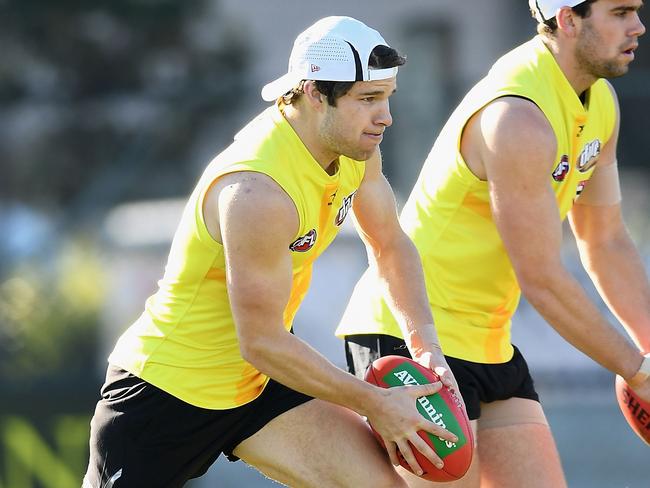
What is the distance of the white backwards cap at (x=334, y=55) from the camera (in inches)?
155

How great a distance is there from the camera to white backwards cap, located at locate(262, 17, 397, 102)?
3943 millimetres

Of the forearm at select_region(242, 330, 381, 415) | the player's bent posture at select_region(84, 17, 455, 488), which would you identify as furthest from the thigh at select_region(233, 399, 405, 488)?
the forearm at select_region(242, 330, 381, 415)

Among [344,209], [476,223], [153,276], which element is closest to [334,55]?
[344,209]

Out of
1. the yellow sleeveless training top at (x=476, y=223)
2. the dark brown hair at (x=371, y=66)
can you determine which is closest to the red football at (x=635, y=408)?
the yellow sleeveless training top at (x=476, y=223)

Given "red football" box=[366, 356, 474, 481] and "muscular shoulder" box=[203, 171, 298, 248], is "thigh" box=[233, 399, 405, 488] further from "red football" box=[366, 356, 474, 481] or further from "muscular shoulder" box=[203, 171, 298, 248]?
"muscular shoulder" box=[203, 171, 298, 248]

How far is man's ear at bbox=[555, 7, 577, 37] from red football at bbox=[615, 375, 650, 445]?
128cm

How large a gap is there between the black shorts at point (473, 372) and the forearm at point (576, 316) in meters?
0.33

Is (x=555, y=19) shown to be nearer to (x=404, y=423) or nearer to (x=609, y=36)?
(x=609, y=36)

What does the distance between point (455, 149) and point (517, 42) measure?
31.5 feet

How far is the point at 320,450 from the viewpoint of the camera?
4129 mm

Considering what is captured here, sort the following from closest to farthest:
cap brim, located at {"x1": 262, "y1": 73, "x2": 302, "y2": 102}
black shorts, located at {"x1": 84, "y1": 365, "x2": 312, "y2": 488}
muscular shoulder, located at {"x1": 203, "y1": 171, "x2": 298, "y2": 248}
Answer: muscular shoulder, located at {"x1": 203, "y1": 171, "x2": 298, "y2": 248}, cap brim, located at {"x1": 262, "y1": 73, "x2": 302, "y2": 102}, black shorts, located at {"x1": 84, "y1": 365, "x2": 312, "y2": 488}

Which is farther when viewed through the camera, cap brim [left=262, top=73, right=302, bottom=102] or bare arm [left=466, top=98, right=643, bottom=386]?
bare arm [left=466, top=98, right=643, bottom=386]

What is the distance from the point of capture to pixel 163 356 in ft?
13.9

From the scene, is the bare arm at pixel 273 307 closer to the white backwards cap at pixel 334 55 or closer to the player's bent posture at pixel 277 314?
the player's bent posture at pixel 277 314
